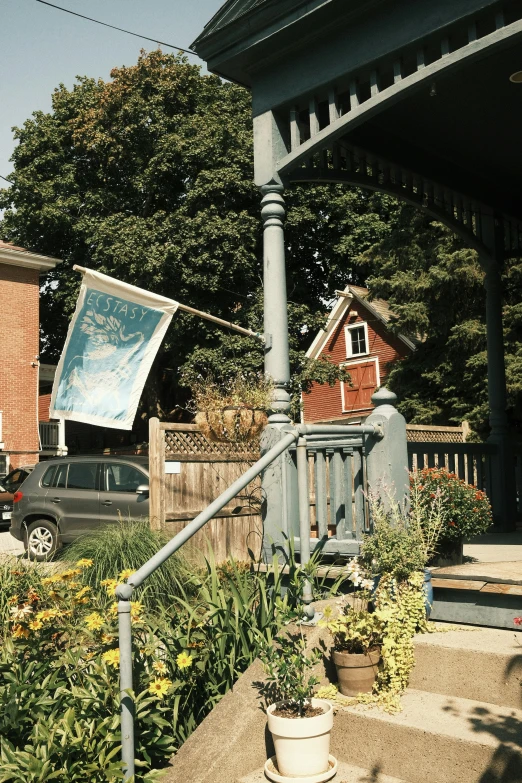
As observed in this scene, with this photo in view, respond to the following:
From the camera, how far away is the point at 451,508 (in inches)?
200

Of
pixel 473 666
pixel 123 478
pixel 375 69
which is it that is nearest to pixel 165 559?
pixel 473 666

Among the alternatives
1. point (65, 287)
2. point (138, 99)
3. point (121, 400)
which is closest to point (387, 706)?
point (121, 400)

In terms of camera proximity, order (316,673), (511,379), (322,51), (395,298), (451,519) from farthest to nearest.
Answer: (395,298) → (511,379) → (322,51) → (451,519) → (316,673)

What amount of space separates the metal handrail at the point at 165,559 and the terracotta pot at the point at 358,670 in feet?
1.37

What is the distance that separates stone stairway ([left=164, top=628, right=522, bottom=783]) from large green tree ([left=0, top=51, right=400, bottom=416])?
1869 cm

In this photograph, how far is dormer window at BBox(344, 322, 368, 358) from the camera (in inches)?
1160

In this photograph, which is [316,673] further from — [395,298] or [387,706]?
[395,298]

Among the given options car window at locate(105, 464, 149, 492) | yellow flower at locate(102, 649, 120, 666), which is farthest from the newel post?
car window at locate(105, 464, 149, 492)

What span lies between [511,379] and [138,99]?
16.8 metres

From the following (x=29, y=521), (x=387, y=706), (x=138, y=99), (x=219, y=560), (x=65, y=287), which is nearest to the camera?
(x=387, y=706)

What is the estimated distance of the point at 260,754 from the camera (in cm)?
388

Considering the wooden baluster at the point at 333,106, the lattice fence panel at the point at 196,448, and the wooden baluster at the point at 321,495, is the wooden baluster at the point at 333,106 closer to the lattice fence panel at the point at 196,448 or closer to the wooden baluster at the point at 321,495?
the wooden baluster at the point at 321,495

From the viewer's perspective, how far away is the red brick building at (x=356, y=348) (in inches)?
1126

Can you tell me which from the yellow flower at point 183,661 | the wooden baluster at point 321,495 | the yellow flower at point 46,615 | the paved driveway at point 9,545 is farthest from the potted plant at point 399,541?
the paved driveway at point 9,545
